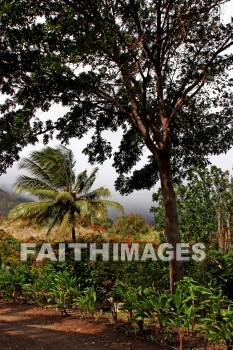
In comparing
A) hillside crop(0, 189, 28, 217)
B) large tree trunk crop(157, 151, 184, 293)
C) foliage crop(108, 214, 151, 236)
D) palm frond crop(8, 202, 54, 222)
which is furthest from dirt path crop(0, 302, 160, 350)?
hillside crop(0, 189, 28, 217)

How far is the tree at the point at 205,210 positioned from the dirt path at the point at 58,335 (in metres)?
8.04

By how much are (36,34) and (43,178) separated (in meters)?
11.0

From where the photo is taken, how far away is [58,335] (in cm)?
678

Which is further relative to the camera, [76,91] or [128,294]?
[76,91]

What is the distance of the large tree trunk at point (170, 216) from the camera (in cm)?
833

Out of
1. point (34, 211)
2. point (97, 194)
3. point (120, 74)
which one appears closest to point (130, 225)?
point (97, 194)

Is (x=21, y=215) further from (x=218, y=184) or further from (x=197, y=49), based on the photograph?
(x=197, y=49)

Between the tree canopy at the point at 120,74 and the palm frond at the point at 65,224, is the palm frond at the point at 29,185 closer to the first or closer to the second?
the palm frond at the point at 65,224

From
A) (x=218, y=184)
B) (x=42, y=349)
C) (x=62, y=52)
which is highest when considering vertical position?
(x=62, y=52)

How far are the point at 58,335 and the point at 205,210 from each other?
35.1 feet

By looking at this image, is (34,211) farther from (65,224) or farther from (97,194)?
(97,194)

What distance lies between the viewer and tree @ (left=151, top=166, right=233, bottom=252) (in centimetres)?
1580

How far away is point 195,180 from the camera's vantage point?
16.5 m

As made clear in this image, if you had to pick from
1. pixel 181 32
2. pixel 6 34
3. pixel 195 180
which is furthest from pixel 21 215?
pixel 181 32
